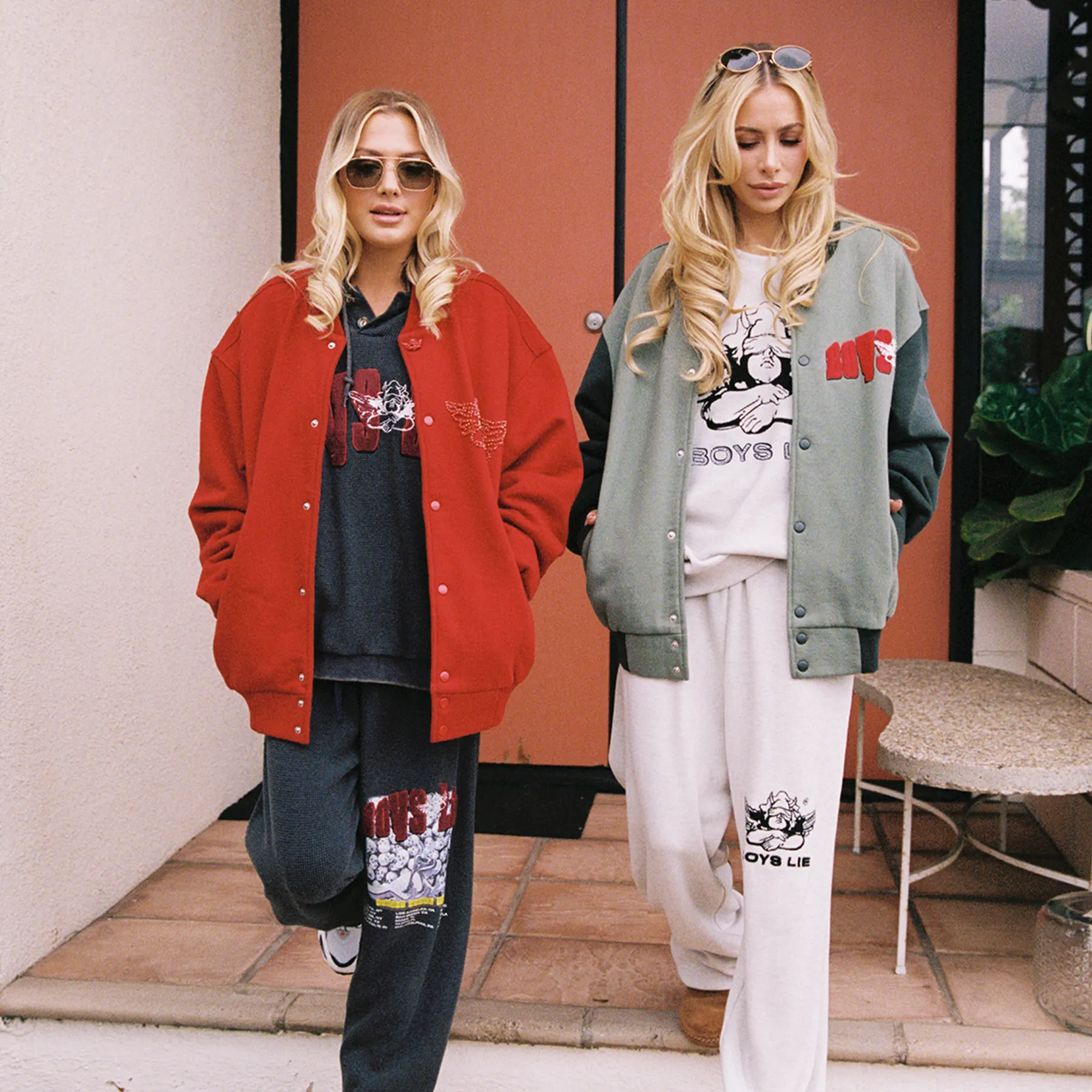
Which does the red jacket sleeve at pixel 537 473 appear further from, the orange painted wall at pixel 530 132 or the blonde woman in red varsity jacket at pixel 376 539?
the orange painted wall at pixel 530 132

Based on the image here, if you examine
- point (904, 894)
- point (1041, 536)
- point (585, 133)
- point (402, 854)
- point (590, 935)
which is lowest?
point (590, 935)

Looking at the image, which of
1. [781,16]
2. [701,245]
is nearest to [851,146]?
[781,16]

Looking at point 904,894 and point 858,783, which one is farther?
point 858,783

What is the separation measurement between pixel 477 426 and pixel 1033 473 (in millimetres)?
1830

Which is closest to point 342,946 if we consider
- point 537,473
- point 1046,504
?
point 537,473

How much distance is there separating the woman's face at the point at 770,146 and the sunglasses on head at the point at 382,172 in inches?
19.3

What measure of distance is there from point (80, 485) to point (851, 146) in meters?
2.32

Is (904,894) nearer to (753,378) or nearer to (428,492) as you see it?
(753,378)

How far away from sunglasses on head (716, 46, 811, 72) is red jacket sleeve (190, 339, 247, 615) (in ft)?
3.04

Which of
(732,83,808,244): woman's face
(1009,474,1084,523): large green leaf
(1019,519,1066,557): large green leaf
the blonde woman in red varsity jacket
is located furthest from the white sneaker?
(1019,519,1066,557): large green leaf

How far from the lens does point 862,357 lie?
1766 mm

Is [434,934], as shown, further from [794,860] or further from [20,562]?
[20,562]

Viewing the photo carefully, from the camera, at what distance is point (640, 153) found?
3377mm

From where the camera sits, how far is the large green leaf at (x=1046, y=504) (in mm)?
2755
